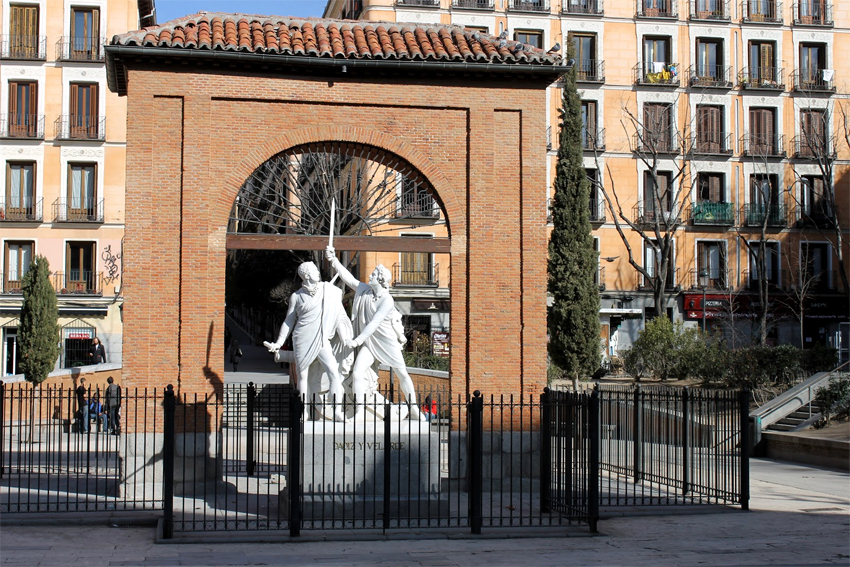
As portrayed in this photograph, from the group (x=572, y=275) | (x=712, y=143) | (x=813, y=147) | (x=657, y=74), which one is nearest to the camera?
(x=572, y=275)

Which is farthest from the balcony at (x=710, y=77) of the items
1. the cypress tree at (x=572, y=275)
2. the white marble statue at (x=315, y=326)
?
the white marble statue at (x=315, y=326)

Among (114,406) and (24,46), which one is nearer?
(114,406)

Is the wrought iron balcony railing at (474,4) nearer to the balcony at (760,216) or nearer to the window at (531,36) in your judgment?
the window at (531,36)

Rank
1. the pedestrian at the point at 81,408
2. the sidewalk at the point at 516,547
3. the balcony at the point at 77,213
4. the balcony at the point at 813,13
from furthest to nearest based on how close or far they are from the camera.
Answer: the balcony at the point at 813,13, the balcony at the point at 77,213, the pedestrian at the point at 81,408, the sidewalk at the point at 516,547

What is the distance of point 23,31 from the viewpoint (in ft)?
117

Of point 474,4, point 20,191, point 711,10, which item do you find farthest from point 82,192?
point 711,10

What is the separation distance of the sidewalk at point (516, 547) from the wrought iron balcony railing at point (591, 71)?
28.1 meters

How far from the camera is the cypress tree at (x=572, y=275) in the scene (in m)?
28.4

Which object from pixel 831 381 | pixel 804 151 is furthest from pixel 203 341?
pixel 804 151

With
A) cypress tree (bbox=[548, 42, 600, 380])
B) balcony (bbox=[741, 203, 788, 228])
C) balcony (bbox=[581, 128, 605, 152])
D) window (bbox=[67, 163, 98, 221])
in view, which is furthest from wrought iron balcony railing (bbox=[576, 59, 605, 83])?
window (bbox=[67, 163, 98, 221])

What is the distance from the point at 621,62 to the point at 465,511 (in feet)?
97.8

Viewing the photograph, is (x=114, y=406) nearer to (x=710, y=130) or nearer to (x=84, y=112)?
(x=84, y=112)

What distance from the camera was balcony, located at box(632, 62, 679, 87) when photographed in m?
38.8

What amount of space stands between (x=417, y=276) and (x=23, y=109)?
1576 centimetres
